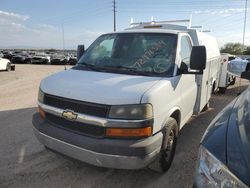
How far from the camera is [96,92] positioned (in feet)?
10.3

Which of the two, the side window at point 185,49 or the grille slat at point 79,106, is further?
the side window at point 185,49

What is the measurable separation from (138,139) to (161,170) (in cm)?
93

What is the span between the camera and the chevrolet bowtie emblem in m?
3.26

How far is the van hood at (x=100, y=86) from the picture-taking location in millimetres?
3039

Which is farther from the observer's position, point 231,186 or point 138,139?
point 138,139

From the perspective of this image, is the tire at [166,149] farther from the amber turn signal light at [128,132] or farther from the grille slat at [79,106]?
the grille slat at [79,106]

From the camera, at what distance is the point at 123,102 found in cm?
299

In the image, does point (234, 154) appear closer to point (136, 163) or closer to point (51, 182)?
point (136, 163)

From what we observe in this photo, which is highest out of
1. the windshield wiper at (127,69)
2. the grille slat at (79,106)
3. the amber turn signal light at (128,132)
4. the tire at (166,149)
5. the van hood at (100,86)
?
the windshield wiper at (127,69)

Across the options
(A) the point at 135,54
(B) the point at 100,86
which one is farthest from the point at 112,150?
(A) the point at 135,54

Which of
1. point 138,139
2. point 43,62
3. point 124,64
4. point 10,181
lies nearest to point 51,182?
point 10,181

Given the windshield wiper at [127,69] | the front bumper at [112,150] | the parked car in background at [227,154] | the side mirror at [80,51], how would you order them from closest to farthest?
the parked car in background at [227,154]
the front bumper at [112,150]
the windshield wiper at [127,69]
the side mirror at [80,51]

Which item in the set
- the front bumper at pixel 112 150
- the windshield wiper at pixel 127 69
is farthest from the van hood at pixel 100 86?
the front bumper at pixel 112 150

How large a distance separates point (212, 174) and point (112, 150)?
136cm
